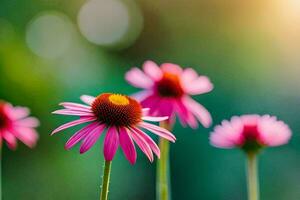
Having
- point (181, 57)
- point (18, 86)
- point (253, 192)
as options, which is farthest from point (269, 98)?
point (253, 192)

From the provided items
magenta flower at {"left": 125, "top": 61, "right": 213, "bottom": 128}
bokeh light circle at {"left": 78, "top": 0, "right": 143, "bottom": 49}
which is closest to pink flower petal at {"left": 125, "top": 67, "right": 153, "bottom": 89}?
magenta flower at {"left": 125, "top": 61, "right": 213, "bottom": 128}

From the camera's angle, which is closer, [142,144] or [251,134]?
[142,144]

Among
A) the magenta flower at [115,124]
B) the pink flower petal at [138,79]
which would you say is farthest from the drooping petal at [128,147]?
the pink flower petal at [138,79]

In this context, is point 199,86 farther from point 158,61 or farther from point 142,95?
point 158,61

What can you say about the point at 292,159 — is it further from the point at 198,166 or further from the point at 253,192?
the point at 253,192

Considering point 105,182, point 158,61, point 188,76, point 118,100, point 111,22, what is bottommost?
point 105,182

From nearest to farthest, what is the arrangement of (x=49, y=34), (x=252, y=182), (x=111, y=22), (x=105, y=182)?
(x=105, y=182)
(x=252, y=182)
(x=49, y=34)
(x=111, y=22)

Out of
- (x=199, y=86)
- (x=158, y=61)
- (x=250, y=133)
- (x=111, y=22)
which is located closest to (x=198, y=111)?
(x=199, y=86)

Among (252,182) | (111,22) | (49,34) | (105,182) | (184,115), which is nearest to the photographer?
(105,182)
